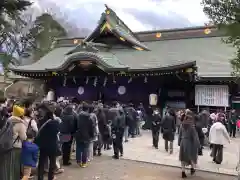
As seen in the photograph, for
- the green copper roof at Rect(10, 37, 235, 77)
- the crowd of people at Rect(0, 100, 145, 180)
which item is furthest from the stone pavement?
the green copper roof at Rect(10, 37, 235, 77)

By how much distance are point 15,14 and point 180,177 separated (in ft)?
21.3

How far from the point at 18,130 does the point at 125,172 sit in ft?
10.8

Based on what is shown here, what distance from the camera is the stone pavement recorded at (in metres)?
8.55

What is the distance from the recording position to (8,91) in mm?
27578

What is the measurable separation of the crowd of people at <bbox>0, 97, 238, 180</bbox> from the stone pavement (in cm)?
31

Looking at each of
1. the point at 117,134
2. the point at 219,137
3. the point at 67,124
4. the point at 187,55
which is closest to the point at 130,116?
the point at 117,134

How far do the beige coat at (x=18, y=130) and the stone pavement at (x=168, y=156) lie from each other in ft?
14.5

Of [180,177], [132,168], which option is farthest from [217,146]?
[132,168]

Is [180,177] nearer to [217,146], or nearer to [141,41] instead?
[217,146]

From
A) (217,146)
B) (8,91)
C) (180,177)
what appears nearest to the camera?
(180,177)

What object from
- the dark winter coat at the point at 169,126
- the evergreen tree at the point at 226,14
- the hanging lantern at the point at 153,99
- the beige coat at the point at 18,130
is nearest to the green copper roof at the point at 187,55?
the hanging lantern at the point at 153,99

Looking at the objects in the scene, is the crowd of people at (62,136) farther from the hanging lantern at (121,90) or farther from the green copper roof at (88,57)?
the hanging lantern at (121,90)

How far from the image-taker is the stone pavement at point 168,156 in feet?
28.0

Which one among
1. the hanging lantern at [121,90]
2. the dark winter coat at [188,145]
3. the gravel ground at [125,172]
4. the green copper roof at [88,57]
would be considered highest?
the green copper roof at [88,57]
